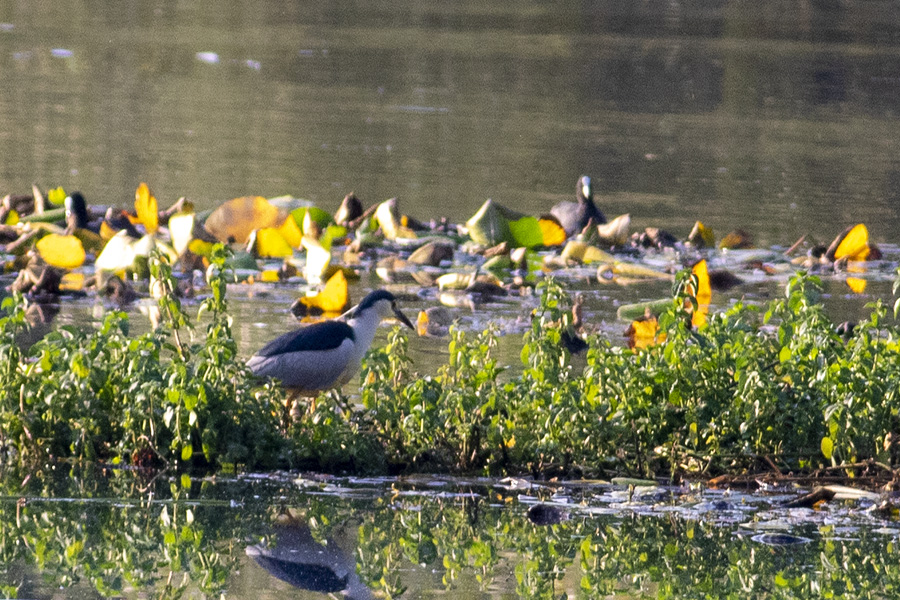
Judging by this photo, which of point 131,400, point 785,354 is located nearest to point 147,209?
point 131,400

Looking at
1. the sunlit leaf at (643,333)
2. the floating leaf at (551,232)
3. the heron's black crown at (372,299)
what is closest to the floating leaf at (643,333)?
the sunlit leaf at (643,333)

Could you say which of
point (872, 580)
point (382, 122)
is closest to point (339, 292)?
point (872, 580)

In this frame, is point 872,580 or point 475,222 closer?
point 872,580

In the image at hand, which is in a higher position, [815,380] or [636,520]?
[815,380]

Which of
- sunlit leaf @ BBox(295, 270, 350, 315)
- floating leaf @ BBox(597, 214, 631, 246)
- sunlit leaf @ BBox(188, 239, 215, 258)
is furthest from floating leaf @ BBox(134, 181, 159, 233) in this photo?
floating leaf @ BBox(597, 214, 631, 246)

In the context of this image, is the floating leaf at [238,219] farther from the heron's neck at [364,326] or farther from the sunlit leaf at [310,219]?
the heron's neck at [364,326]

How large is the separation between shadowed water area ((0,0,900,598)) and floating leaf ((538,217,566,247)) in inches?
23.5

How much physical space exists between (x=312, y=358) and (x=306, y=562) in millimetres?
1706

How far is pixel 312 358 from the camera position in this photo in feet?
22.2

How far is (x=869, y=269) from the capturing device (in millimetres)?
11289

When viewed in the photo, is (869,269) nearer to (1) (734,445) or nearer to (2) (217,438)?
(1) (734,445)

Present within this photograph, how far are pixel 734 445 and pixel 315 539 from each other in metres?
1.71

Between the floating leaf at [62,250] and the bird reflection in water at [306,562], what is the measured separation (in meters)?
5.00

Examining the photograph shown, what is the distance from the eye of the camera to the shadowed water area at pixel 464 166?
5219 millimetres
